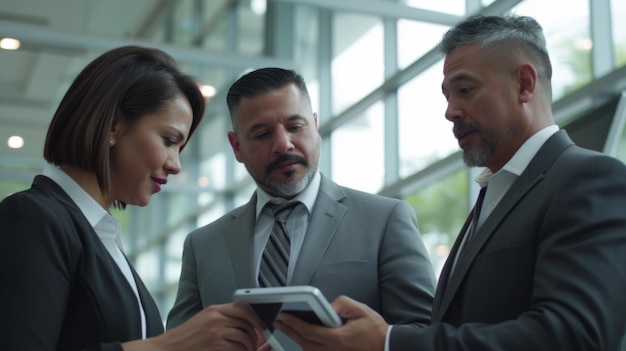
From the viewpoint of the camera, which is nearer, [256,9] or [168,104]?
[168,104]

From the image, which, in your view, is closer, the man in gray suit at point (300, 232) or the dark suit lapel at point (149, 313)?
the dark suit lapel at point (149, 313)

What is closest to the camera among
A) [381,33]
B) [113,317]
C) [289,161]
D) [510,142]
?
[113,317]

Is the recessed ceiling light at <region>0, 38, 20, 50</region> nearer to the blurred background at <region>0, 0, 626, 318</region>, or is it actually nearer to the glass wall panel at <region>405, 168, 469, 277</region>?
the blurred background at <region>0, 0, 626, 318</region>

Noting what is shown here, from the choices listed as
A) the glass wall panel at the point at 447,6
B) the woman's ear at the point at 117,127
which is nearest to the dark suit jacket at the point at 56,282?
the woman's ear at the point at 117,127

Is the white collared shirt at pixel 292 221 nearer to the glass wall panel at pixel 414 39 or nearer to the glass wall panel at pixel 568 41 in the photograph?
the glass wall panel at pixel 568 41

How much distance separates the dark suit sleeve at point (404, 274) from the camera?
2814 mm

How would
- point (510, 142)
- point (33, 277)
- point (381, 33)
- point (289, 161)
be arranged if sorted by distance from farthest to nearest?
1. point (381, 33)
2. point (289, 161)
3. point (510, 142)
4. point (33, 277)

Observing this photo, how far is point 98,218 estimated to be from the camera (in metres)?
2.41

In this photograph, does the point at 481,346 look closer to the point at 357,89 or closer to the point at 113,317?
the point at 113,317

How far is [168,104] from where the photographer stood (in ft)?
8.58

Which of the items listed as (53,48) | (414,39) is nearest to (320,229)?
(414,39)

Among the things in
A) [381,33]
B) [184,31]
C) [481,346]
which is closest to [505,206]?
[481,346]

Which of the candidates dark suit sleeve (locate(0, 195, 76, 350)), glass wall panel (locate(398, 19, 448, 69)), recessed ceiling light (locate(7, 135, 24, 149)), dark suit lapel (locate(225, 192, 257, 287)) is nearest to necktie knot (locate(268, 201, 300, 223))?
dark suit lapel (locate(225, 192, 257, 287))

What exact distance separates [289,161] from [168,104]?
2.29 feet
